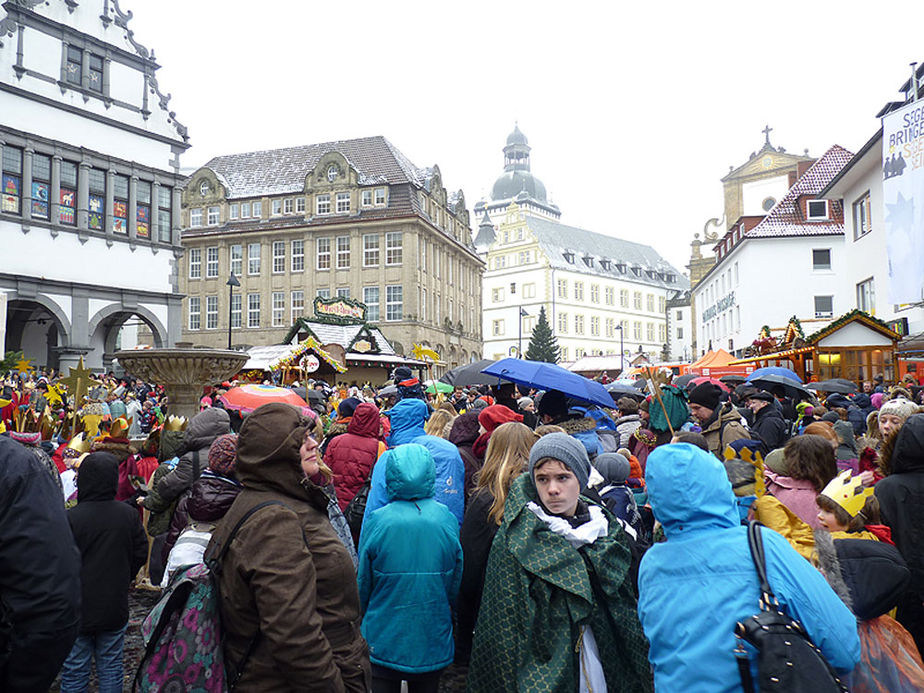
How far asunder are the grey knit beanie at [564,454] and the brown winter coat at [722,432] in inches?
132

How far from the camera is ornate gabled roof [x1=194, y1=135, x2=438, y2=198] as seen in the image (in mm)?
49750

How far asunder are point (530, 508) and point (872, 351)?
1744 cm

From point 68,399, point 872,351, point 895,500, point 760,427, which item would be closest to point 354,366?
point 68,399

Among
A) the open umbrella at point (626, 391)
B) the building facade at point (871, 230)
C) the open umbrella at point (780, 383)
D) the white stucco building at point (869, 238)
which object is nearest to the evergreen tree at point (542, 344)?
the building facade at point (871, 230)

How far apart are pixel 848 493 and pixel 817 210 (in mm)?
37660

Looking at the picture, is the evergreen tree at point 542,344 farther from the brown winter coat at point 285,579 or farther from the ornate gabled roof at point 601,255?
the brown winter coat at point 285,579

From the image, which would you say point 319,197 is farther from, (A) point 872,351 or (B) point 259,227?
(A) point 872,351

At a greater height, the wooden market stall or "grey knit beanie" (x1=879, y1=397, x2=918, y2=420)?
the wooden market stall

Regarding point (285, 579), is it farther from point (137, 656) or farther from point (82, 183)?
point (82, 183)

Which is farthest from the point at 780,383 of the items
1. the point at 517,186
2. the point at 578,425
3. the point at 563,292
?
the point at 517,186

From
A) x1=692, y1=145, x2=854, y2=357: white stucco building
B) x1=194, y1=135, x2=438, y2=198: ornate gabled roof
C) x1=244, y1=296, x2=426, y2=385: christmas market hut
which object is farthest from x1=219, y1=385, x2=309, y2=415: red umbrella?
x1=194, y1=135, x2=438, y2=198: ornate gabled roof

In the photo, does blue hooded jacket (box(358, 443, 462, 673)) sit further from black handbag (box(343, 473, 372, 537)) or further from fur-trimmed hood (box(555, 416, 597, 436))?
fur-trimmed hood (box(555, 416, 597, 436))

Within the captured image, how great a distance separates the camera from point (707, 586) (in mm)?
2330

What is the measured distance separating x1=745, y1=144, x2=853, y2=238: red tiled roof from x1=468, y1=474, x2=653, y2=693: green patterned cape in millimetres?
36829
